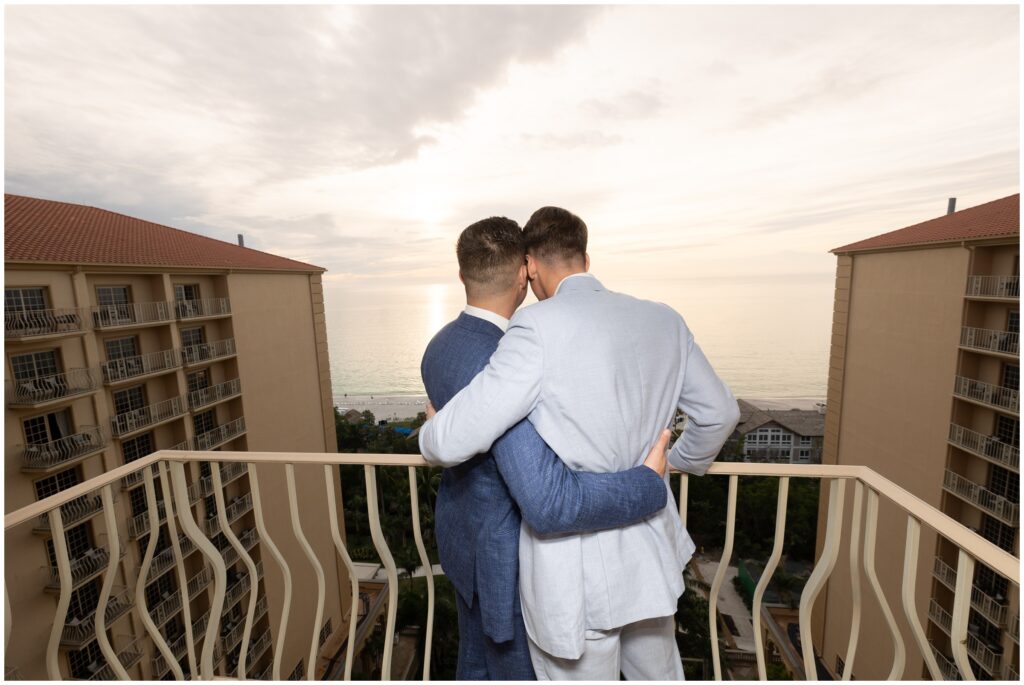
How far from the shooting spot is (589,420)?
119cm

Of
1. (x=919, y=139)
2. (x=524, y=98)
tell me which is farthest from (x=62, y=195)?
(x=919, y=139)

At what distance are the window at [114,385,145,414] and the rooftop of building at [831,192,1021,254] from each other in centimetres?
2005

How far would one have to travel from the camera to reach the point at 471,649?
1564 mm

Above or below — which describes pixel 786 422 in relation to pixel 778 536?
below

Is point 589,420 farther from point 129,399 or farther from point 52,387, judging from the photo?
point 129,399

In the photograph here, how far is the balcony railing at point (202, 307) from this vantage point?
12.7 meters

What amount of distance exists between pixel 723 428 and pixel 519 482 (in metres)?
0.70

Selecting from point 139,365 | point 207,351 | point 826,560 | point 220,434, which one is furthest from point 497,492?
point 220,434

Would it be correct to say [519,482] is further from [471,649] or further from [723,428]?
[471,649]

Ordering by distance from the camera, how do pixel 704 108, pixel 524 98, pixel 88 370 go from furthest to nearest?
1. pixel 88 370
2. pixel 704 108
3. pixel 524 98

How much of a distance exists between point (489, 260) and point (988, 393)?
13995 mm

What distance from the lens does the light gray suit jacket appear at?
114cm

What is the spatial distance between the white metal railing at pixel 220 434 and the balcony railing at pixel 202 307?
3.35 metres

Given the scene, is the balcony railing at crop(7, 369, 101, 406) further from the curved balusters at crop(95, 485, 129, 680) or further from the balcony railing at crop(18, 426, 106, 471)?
the curved balusters at crop(95, 485, 129, 680)
